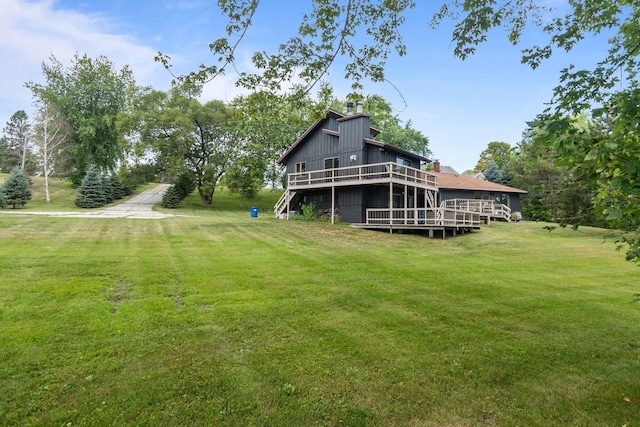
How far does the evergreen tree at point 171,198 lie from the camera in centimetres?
2997

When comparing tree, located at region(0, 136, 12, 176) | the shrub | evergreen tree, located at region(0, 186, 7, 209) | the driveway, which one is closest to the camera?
the driveway

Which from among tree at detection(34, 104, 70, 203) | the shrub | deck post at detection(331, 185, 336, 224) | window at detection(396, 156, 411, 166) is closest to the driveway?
the shrub

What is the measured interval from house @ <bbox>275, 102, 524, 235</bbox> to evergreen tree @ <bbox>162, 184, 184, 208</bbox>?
11.9 metres

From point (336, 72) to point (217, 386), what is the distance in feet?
16.8

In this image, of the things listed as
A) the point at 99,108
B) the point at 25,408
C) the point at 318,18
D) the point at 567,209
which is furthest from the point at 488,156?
the point at 25,408

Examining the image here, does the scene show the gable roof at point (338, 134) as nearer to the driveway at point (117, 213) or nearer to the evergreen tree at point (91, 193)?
the driveway at point (117, 213)

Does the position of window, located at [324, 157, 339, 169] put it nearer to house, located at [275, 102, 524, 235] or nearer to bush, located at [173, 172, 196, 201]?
house, located at [275, 102, 524, 235]

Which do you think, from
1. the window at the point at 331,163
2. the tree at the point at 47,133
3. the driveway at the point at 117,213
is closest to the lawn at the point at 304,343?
the driveway at the point at 117,213

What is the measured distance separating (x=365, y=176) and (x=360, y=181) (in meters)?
0.60

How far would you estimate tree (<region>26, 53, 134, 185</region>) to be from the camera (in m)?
36.3

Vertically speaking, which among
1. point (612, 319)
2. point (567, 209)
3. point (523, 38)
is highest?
point (523, 38)

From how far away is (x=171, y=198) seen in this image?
3016 cm

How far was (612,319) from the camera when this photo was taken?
5516mm

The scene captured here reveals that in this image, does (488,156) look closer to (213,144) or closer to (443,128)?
(213,144)
